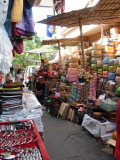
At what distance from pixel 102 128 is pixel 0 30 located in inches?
156

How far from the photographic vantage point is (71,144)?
17.0ft

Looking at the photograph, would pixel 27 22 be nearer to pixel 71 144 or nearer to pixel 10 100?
pixel 10 100

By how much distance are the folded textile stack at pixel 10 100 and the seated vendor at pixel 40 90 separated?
27.4 ft

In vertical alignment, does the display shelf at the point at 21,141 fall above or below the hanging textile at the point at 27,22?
below

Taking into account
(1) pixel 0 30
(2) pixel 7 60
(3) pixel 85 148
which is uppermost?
(1) pixel 0 30

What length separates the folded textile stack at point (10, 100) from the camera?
2.76 meters

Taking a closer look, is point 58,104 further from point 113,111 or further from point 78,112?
point 113,111

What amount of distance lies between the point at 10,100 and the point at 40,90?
8.70 meters

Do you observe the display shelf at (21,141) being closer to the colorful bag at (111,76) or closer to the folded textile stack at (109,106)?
the folded textile stack at (109,106)

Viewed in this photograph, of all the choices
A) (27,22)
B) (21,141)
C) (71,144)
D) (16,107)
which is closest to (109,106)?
(71,144)

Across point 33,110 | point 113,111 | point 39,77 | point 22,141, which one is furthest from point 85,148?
point 39,77

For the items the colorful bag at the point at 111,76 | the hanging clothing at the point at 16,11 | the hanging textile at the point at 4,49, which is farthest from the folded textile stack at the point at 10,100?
the colorful bag at the point at 111,76

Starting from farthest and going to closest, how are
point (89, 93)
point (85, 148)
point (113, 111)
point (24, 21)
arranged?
point (89, 93), point (113, 111), point (85, 148), point (24, 21)

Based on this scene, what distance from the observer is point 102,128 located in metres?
5.13
